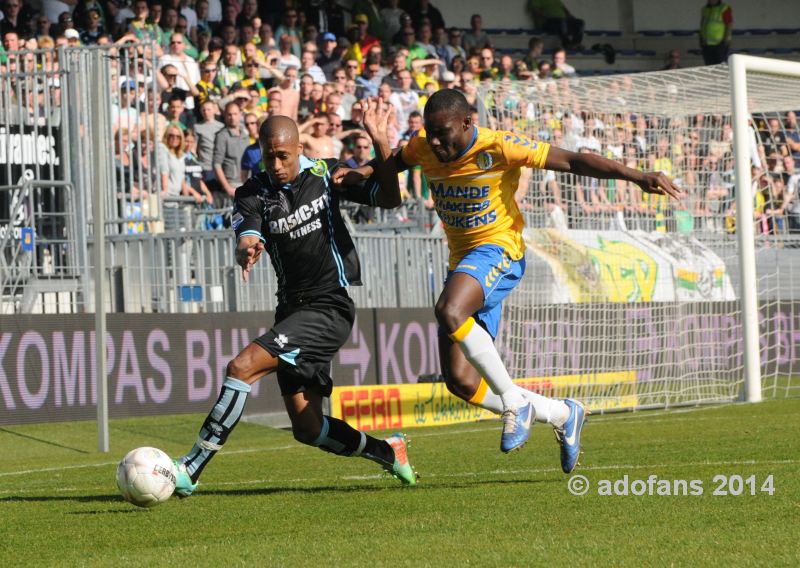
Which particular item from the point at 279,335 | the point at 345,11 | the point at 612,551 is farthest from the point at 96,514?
the point at 345,11

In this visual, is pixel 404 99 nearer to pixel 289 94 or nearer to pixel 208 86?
pixel 289 94

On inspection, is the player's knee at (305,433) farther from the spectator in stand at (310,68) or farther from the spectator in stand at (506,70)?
the spectator in stand at (506,70)

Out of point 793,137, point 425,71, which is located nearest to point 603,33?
point 425,71

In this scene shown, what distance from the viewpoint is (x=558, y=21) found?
1235 inches

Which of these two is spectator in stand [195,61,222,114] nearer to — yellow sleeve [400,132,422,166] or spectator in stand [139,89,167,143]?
spectator in stand [139,89,167,143]

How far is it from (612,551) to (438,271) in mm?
11842

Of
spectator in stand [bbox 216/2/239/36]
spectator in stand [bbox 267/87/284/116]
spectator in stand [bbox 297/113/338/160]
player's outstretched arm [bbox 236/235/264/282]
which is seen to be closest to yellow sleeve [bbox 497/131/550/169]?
player's outstretched arm [bbox 236/235/264/282]

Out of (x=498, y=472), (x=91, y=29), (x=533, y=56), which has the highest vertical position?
(x=533, y=56)

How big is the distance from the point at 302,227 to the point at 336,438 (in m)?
1.26

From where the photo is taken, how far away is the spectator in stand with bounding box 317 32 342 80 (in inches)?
879

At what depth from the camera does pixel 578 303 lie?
15.4 m

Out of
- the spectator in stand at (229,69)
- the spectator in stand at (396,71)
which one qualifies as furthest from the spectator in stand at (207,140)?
the spectator in stand at (396,71)

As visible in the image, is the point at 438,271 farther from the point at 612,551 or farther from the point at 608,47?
the point at 608,47

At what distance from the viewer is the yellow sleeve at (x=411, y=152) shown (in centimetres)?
812
